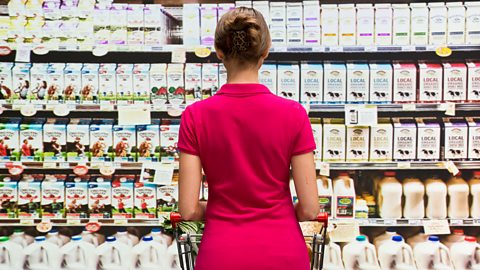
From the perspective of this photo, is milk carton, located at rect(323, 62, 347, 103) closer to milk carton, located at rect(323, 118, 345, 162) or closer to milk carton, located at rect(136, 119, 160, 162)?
milk carton, located at rect(323, 118, 345, 162)

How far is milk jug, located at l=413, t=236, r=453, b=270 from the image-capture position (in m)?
3.61

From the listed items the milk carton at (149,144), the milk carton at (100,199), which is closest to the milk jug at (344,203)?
the milk carton at (149,144)

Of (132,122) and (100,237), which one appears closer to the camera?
(132,122)

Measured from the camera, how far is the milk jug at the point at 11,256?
12.2ft

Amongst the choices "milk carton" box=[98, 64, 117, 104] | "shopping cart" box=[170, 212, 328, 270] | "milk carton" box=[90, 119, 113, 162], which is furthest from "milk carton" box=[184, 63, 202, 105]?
"shopping cart" box=[170, 212, 328, 270]

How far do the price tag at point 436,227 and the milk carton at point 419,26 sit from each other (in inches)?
46.2

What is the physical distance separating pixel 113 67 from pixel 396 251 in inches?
87.1

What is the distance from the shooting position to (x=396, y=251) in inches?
143

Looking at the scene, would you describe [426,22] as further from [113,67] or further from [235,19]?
[235,19]

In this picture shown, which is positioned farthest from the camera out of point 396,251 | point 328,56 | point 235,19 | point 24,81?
point 328,56

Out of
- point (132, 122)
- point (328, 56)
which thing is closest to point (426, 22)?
point (328, 56)

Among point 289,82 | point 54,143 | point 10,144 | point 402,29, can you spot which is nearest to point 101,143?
point 54,143

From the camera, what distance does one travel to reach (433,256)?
3.63 meters

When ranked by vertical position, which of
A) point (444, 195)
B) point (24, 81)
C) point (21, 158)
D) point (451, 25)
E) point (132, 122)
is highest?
point (451, 25)
